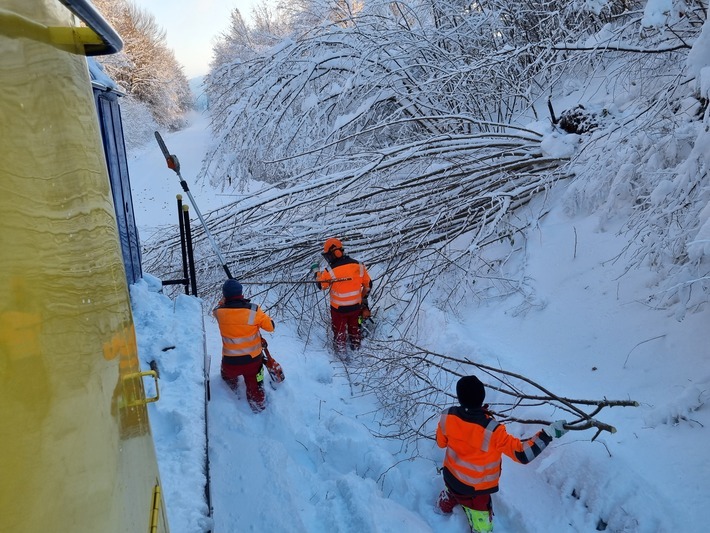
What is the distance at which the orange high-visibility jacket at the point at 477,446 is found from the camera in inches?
120

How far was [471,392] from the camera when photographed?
3.10 m

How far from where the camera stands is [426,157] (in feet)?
20.4

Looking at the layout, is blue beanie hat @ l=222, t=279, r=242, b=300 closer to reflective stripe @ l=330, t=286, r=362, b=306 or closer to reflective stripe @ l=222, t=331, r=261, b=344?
reflective stripe @ l=222, t=331, r=261, b=344

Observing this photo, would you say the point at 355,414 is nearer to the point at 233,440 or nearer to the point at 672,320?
the point at 233,440

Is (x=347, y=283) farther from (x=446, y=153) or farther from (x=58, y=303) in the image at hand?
(x=58, y=303)

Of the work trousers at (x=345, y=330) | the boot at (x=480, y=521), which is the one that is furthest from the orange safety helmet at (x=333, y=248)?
the boot at (x=480, y=521)

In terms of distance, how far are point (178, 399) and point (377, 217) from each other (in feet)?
11.9

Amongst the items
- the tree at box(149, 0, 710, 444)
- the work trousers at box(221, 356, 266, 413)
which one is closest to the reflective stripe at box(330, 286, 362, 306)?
the tree at box(149, 0, 710, 444)

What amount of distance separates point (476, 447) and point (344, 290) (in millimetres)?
3009

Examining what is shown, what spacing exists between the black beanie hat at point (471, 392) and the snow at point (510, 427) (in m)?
0.77

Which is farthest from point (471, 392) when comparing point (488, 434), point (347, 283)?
point (347, 283)

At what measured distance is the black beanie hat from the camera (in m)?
3.09

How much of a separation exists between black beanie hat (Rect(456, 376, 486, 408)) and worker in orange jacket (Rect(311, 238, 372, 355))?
2.82 meters

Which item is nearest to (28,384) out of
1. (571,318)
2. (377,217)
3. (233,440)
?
(233,440)
